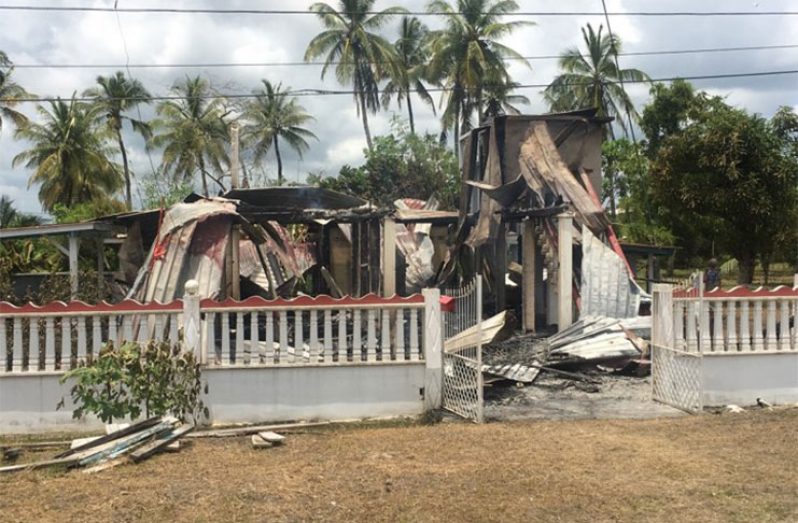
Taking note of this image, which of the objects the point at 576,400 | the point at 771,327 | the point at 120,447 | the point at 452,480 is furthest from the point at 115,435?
the point at 771,327

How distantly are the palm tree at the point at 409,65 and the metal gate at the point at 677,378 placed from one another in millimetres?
28931

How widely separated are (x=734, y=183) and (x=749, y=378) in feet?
50.7

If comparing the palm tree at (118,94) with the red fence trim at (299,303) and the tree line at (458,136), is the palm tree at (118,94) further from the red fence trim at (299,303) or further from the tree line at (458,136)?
the red fence trim at (299,303)

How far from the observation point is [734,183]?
22250mm

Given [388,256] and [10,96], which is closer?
[388,256]

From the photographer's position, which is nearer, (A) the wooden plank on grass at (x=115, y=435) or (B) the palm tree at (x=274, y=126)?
(A) the wooden plank on grass at (x=115, y=435)

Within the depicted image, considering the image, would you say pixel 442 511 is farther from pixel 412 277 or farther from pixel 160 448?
pixel 412 277

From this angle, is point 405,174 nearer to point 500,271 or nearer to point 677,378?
point 500,271

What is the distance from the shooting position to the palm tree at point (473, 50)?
35.0 m

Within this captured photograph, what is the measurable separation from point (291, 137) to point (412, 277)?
27.5 m

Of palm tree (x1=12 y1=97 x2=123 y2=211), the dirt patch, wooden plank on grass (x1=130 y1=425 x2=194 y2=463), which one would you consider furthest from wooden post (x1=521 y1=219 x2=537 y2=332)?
palm tree (x1=12 y1=97 x2=123 y2=211)

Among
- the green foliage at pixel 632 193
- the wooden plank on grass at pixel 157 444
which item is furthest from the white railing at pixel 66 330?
the green foliage at pixel 632 193

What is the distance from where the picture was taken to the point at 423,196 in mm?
34469

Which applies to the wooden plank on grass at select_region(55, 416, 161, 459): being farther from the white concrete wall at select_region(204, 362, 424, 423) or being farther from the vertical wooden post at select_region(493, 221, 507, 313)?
the vertical wooden post at select_region(493, 221, 507, 313)
